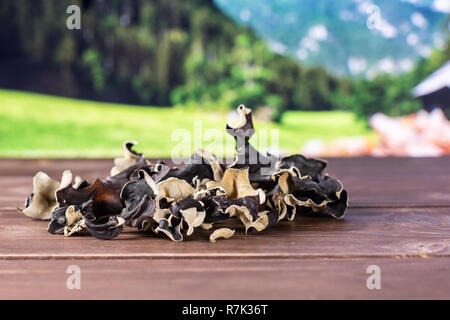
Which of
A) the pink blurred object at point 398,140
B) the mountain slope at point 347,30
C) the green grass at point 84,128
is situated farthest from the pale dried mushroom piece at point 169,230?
the mountain slope at point 347,30

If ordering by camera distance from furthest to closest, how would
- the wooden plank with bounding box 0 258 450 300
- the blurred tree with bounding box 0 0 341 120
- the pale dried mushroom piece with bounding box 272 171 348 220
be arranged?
the blurred tree with bounding box 0 0 341 120 → the pale dried mushroom piece with bounding box 272 171 348 220 → the wooden plank with bounding box 0 258 450 300

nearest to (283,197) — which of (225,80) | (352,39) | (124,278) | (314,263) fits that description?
(314,263)

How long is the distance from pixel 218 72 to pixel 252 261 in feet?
9.77

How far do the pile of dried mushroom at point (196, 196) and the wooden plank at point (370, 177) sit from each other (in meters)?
0.17

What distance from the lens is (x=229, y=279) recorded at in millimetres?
498

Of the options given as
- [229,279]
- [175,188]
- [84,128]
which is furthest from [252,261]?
[84,128]

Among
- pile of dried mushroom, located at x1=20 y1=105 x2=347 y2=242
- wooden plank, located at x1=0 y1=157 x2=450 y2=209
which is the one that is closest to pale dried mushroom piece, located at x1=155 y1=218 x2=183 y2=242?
pile of dried mushroom, located at x1=20 y1=105 x2=347 y2=242

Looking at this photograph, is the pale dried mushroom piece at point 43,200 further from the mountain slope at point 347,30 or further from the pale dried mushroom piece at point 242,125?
the mountain slope at point 347,30

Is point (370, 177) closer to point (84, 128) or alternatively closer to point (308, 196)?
point (308, 196)

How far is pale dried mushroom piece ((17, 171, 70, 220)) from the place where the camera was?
74cm

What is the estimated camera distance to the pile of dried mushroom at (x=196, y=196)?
2.09 ft

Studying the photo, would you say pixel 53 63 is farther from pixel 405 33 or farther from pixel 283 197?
pixel 283 197

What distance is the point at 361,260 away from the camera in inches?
21.8

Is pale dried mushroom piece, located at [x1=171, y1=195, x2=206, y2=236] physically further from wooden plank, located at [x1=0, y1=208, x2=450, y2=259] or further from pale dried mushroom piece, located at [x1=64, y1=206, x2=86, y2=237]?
pale dried mushroom piece, located at [x1=64, y1=206, x2=86, y2=237]
